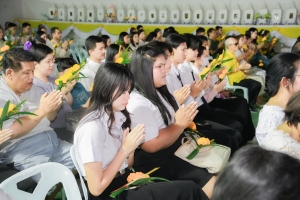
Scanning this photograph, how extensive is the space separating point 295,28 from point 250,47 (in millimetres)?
1490

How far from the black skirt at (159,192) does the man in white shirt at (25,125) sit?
21.3 inches

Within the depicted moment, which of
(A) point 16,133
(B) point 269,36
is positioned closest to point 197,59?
(A) point 16,133

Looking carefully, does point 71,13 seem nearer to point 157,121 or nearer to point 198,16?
point 198,16

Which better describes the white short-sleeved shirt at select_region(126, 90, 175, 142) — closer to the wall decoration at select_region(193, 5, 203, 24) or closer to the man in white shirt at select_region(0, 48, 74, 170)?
the man in white shirt at select_region(0, 48, 74, 170)

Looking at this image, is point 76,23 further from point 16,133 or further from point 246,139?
point 16,133

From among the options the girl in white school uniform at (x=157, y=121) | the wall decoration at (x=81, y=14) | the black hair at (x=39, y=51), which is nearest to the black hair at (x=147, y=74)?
the girl in white school uniform at (x=157, y=121)

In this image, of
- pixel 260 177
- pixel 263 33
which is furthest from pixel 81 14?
pixel 260 177

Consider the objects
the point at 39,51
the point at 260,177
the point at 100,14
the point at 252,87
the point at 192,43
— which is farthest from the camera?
the point at 100,14

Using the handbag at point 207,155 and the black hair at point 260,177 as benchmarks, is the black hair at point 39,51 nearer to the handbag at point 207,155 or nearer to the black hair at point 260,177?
the handbag at point 207,155

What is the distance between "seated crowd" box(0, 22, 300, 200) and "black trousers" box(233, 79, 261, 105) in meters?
1.24

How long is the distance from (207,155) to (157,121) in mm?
342

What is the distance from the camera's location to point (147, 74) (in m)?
1.83

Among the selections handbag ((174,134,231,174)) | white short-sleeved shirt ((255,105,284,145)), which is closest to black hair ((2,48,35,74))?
handbag ((174,134,231,174))

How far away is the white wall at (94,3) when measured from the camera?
653 cm
